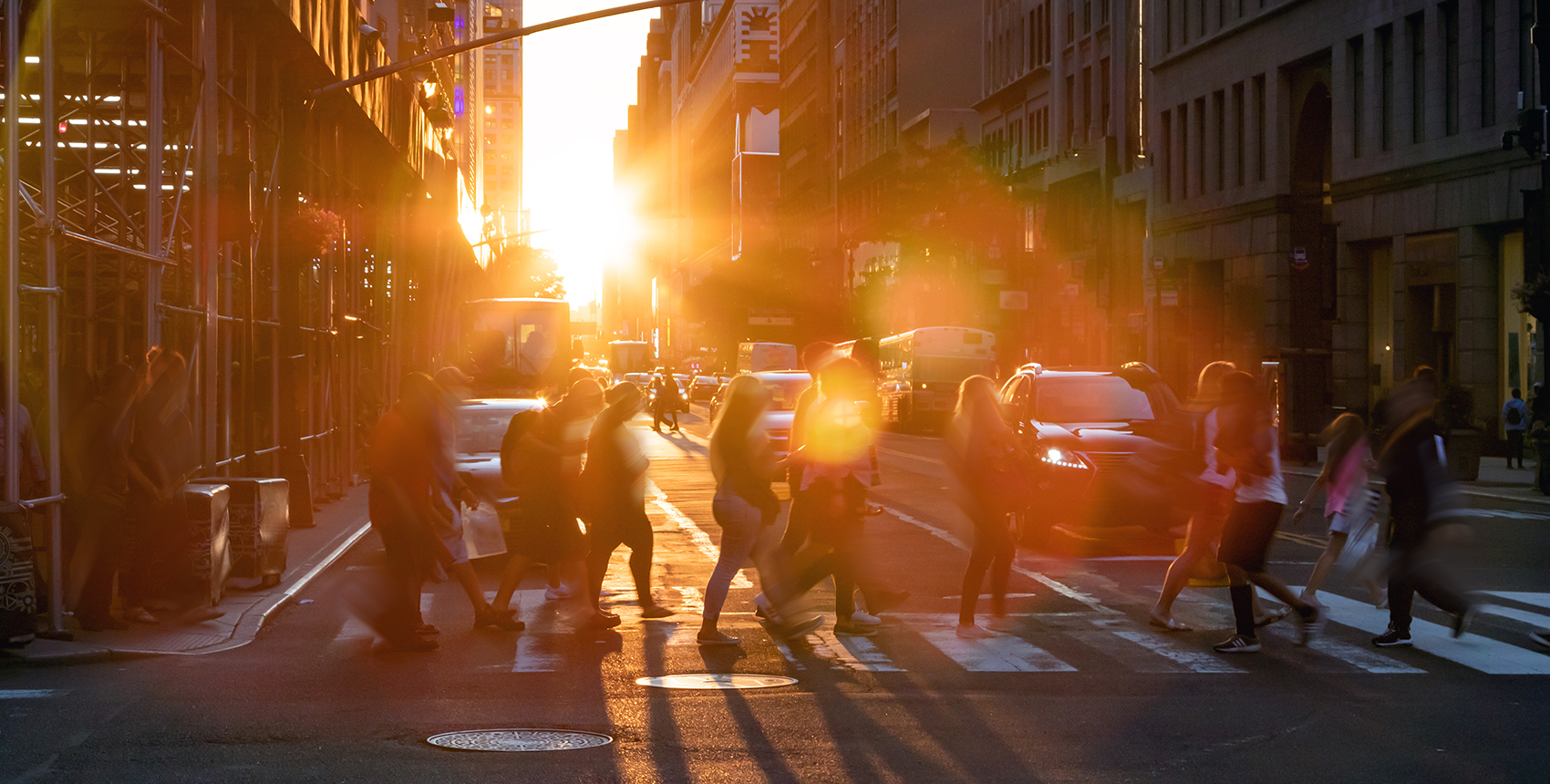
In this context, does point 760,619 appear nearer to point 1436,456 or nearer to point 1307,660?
point 1307,660

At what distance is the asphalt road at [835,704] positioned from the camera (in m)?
7.24

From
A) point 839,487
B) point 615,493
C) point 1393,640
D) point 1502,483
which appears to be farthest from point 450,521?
point 1502,483

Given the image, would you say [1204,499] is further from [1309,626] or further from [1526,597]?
[1526,597]

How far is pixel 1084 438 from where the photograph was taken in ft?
55.3

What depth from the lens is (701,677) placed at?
31.0 feet

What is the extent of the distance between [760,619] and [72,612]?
4668 mm

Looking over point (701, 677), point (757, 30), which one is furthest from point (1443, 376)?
point (757, 30)

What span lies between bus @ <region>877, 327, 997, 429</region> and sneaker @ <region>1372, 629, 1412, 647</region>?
37907 mm

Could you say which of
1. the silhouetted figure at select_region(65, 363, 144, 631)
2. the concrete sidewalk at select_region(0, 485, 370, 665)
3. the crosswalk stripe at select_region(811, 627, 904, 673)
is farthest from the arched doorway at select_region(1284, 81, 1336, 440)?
the silhouetted figure at select_region(65, 363, 144, 631)

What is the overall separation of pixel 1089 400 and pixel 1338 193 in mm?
25544

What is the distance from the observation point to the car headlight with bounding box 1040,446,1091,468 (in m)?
16.7

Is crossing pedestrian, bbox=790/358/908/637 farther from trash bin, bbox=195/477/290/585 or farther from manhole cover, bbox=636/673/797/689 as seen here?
trash bin, bbox=195/477/290/585

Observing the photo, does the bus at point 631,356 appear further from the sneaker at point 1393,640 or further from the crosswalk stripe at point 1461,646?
the sneaker at point 1393,640

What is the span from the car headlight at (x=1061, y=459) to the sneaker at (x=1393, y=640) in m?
6.17
